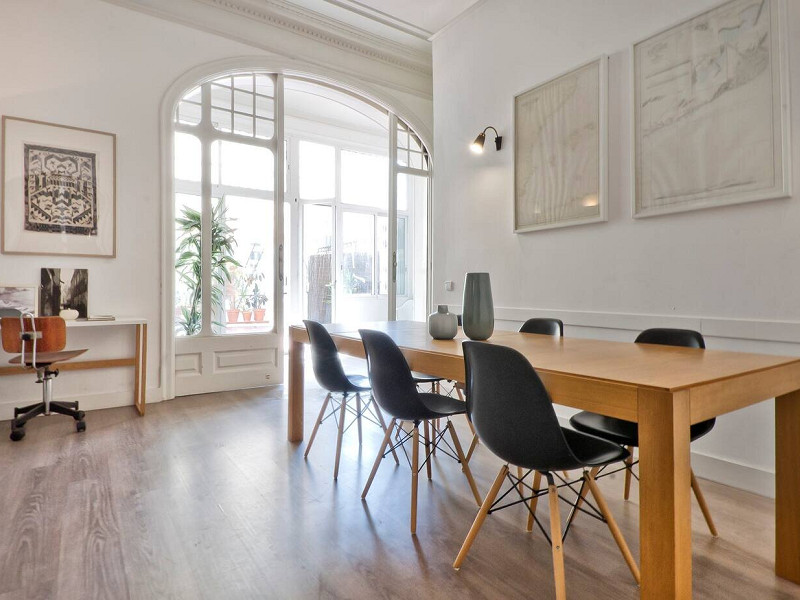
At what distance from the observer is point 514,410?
143 centimetres

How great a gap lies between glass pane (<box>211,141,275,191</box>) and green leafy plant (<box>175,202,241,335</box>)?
29 centimetres

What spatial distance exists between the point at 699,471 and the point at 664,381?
69.1 inches

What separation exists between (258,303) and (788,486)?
413 cm

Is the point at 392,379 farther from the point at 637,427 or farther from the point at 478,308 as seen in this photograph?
the point at 637,427

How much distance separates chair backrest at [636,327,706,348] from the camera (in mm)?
2027

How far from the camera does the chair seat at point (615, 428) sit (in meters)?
1.81

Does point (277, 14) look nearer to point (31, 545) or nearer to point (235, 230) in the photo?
point (235, 230)

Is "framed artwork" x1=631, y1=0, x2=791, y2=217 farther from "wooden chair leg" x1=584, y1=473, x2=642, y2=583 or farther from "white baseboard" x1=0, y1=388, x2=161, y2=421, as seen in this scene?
"white baseboard" x1=0, y1=388, x2=161, y2=421

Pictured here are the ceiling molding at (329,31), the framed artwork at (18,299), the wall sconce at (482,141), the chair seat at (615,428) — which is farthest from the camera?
the ceiling molding at (329,31)

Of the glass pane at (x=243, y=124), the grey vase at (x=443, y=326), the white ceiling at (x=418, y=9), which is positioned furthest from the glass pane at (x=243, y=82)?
the grey vase at (x=443, y=326)

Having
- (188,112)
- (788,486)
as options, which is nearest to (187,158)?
(188,112)

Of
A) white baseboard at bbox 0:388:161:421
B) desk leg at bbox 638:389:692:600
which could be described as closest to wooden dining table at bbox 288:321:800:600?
desk leg at bbox 638:389:692:600

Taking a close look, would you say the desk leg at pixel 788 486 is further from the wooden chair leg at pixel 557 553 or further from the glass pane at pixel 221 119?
the glass pane at pixel 221 119

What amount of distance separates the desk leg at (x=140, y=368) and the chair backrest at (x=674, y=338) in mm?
3435
